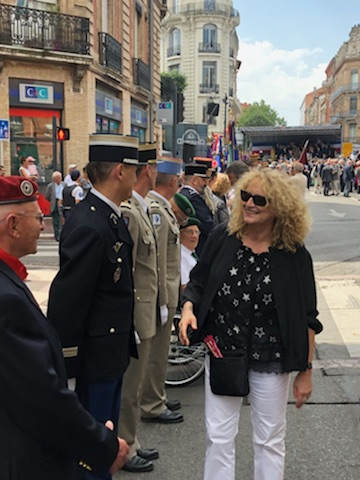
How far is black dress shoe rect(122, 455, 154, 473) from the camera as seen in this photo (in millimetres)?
3686

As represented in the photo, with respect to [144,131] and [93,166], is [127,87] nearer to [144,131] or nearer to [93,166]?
[144,131]

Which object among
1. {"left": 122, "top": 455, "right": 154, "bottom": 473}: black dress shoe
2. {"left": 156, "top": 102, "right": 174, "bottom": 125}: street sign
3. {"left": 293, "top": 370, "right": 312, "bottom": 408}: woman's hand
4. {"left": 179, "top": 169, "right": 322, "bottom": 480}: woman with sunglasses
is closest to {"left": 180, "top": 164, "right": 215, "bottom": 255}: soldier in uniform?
{"left": 122, "top": 455, "right": 154, "bottom": 473}: black dress shoe

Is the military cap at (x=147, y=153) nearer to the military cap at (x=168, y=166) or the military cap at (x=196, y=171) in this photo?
the military cap at (x=168, y=166)

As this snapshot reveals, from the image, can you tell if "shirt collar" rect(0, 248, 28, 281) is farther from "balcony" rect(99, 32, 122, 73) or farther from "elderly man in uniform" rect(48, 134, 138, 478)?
"balcony" rect(99, 32, 122, 73)

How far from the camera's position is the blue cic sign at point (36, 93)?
19547 millimetres

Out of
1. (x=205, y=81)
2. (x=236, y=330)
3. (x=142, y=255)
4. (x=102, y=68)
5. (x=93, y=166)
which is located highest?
(x=205, y=81)

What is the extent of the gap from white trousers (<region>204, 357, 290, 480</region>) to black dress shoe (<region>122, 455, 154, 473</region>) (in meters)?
0.89

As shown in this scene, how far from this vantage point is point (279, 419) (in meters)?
2.94

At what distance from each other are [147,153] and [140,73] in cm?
2402

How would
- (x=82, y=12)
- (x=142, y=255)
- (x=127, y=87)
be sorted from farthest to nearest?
1. (x=127, y=87)
2. (x=82, y=12)
3. (x=142, y=255)

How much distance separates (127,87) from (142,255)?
22.7m

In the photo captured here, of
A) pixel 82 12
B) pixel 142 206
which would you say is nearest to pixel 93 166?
pixel 142 206

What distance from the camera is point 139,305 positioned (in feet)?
12.3

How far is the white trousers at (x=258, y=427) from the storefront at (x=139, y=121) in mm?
24618
